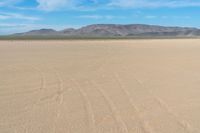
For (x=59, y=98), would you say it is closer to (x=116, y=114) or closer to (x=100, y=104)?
(x=100, y=104)

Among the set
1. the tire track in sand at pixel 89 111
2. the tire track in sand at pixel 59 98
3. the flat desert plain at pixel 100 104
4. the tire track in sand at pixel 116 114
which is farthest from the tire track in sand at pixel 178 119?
the tire track in sand at pixel 59 98

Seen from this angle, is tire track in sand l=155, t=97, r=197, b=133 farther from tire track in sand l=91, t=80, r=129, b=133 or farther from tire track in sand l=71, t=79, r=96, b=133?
tire track in sand l=71, t=79, r=96, b=133

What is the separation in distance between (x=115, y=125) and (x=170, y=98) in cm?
211

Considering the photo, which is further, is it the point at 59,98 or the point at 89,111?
the point at 59,98

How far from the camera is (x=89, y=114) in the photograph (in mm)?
4902

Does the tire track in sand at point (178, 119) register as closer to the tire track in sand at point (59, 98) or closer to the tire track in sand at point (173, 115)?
the tire track in sand at point (173, 115)

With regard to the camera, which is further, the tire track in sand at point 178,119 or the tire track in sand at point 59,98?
the tire track in sand at point 59,98

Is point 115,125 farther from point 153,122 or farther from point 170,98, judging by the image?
point 170,98

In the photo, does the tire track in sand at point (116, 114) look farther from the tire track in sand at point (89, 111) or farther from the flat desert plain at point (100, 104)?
the tire track in sand at point (89, 111)

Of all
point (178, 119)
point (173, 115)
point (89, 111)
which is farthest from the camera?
point (89, 111)

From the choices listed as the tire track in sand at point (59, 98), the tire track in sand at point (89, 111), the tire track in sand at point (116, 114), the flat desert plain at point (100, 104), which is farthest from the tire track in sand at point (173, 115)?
the tire track in sand at point (59, 98)

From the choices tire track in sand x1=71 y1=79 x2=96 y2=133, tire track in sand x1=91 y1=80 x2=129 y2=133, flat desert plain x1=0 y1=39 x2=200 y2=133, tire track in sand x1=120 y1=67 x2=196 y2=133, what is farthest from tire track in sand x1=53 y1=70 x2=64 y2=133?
tire track in sand x1=120 y1=67 x2=196 y2=133

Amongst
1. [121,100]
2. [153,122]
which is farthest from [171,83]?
[153,122]

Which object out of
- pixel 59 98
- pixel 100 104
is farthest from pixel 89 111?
pixel 59 98
